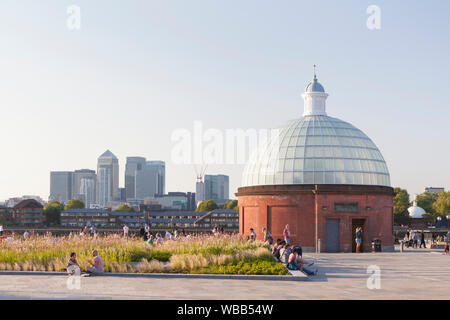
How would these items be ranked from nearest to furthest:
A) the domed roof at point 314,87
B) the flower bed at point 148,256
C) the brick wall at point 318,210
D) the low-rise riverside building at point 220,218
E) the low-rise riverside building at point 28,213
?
the flower bed at point 148,256 → the brick wall at point 318,210 → the domed roof at point 314,87 → the low-rise riverside building at point 220,218 → the low-rise riverside building at point 28,213

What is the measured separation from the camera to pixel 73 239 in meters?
29.4

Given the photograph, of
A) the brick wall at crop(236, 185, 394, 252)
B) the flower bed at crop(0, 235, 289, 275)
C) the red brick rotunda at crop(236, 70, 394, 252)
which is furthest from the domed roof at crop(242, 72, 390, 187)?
the flower bed at crop(0, 235, 289, 275)

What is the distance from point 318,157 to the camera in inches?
1764

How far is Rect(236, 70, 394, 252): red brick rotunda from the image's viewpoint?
43.2 meters

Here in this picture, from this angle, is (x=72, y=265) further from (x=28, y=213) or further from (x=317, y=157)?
(x=28, y=213)

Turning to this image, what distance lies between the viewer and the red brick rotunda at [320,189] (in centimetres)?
4319

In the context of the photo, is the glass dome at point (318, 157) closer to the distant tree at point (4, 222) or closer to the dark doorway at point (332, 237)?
the dark doorway at point (332, 237)

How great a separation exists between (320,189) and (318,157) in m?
2.94

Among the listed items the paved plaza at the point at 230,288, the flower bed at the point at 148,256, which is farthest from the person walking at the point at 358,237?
the paved plaza at the point at 230,288

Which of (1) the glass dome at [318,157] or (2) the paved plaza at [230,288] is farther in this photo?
(1) the glass dome at [318,157]

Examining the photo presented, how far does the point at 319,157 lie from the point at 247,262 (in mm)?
20918

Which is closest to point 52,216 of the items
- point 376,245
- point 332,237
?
point 332,237
